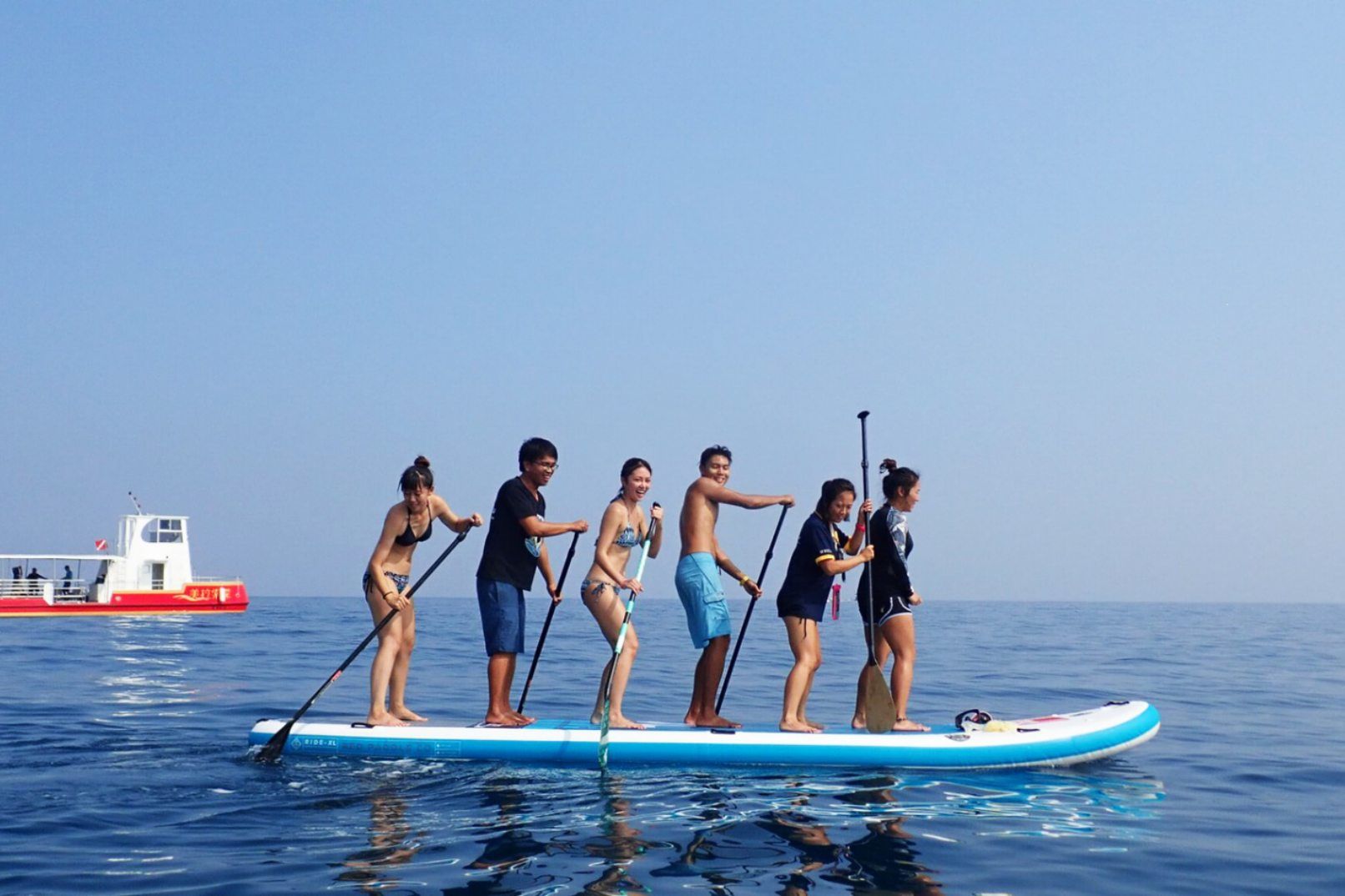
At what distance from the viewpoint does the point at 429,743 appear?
348 inches

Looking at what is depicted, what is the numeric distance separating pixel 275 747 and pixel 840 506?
4837 millimetres

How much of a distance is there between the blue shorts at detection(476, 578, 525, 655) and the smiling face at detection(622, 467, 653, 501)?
1166mm

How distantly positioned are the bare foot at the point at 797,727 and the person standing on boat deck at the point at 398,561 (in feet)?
9.64

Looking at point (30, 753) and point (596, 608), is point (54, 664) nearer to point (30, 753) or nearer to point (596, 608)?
point (30, 753)

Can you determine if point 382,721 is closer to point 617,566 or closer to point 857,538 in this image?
point 617,566

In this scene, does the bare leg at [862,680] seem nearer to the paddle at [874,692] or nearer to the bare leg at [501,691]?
the paddle at [874,692]

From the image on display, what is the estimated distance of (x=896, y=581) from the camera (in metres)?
9.04

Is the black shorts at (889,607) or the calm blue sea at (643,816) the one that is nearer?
the calm blue sea at (643,816)

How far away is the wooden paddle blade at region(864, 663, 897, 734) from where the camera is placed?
8.96 meters

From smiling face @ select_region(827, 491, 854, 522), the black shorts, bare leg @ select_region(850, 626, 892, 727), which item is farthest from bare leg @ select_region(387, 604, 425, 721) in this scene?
the black shorts

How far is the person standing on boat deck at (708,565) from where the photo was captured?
29.1 ft

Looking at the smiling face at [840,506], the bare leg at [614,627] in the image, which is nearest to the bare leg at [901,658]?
the smiling face at [840,506]

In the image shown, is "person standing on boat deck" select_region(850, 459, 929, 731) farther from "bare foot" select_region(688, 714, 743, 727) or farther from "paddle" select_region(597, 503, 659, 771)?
"paddle" select_region(597, 503, 659, 771)

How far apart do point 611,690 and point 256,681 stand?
10.2 meters
